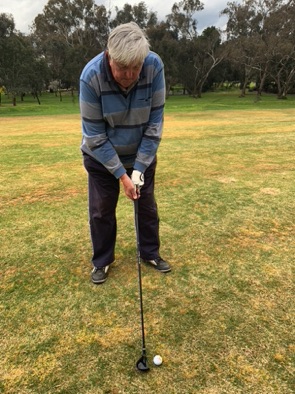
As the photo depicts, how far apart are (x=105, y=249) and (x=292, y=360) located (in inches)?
74.9

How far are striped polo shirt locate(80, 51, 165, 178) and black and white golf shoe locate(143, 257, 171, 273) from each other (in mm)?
1076

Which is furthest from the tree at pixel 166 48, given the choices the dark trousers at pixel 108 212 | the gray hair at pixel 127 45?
the gray hair at pixel 127 45

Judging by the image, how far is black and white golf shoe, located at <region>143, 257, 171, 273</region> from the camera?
11.3ft

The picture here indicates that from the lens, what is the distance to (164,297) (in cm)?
304

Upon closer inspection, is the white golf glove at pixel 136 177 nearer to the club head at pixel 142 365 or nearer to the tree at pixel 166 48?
the club head at pixel 142 365

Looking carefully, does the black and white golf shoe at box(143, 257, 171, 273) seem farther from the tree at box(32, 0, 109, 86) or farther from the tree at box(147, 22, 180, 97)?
the tree at box(32, 0, 109, 86)

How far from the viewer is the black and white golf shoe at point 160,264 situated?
11.3 ft

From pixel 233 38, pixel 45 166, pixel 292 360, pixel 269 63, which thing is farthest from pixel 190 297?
pixel 233 38

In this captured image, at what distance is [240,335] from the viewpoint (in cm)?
259

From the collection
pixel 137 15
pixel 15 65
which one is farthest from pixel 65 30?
pixel 15 65

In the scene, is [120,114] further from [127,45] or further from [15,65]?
[15,65]

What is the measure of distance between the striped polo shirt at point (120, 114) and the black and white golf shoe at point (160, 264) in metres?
1.08

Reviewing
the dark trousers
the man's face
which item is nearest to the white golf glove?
the dark trousers

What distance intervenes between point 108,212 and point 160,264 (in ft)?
2.59
